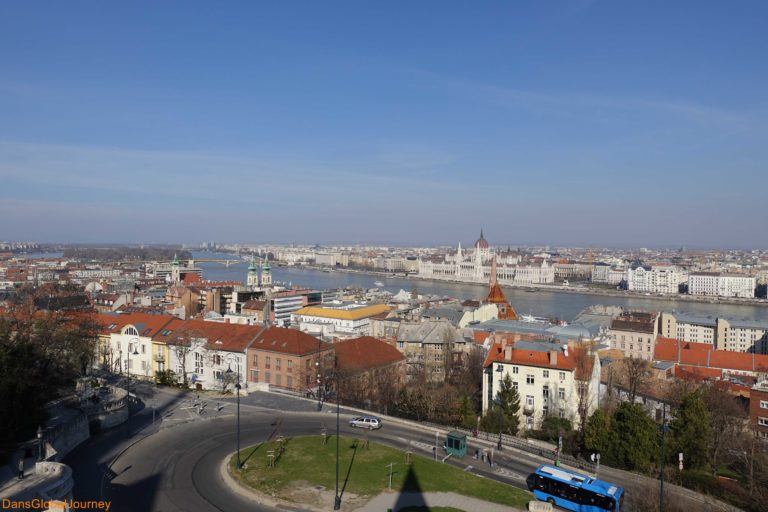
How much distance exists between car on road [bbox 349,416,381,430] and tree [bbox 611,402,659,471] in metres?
7.00

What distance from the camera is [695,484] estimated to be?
15039 mm

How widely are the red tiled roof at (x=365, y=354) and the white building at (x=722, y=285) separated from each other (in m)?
96.6

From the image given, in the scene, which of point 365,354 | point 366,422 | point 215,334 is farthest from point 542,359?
point 215,334

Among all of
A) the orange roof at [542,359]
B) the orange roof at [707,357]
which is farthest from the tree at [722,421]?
the orange roof at [707,357]

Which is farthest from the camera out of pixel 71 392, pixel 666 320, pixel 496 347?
pixel 666 320

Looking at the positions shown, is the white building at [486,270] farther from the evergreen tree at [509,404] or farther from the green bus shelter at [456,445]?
the green bus shelter at [456,445]

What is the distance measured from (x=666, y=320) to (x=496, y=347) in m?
31.6

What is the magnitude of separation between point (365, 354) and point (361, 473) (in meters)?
14.1

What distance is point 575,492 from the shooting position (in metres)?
13.1

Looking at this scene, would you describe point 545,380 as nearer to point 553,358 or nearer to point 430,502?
point 553,358

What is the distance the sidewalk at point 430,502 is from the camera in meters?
12.8

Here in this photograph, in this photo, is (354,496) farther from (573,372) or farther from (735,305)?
(735,305)

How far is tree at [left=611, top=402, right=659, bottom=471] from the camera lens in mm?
16438

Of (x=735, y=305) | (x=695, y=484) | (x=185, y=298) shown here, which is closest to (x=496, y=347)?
(x=695, y=484)
